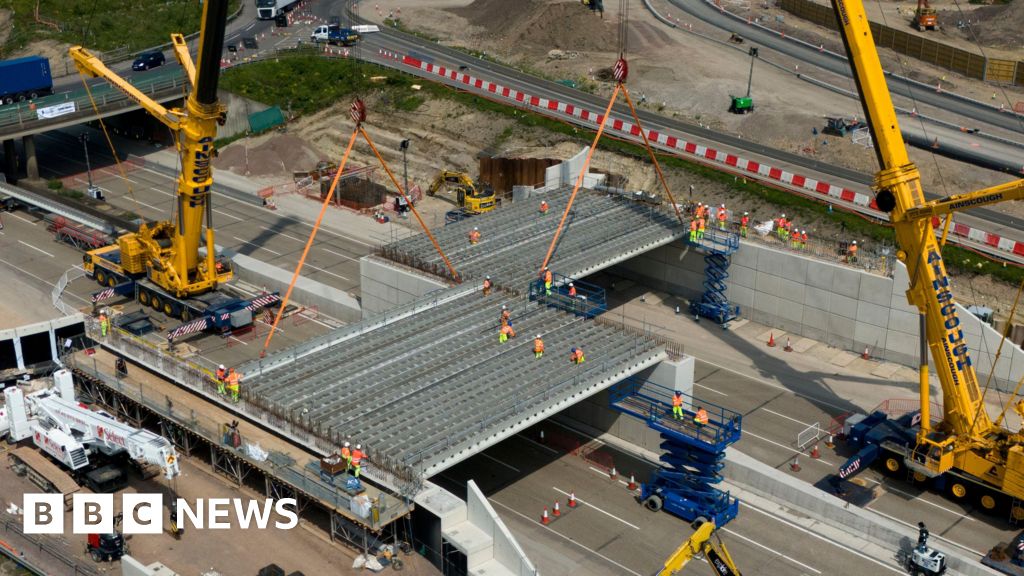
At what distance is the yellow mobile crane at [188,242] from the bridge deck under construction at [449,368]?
32.3 feet

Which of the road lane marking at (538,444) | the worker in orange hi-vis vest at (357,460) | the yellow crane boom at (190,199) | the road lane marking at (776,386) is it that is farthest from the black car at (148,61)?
the worker in orange hi-vis vest at (357,460)

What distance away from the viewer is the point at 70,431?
45.8 meters

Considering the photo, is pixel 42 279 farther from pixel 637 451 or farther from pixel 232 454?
pixel 637 451

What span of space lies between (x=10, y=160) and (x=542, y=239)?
42.3m

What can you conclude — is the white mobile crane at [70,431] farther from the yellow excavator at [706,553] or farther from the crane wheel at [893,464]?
the crane wheel at [893,464]

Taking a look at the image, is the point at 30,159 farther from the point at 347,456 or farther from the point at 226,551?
the point at 347,456

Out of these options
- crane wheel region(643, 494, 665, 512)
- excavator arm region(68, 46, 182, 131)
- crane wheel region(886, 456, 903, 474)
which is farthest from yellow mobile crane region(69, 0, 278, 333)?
crane wheel region(886, 456, 903, 474)

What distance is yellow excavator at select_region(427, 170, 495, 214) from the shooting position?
7425cm

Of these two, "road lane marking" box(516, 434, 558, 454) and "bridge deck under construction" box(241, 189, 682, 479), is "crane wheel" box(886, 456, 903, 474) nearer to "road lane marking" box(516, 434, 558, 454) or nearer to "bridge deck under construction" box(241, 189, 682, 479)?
"bridge deck under construction" box(241, 189, 682, 479)

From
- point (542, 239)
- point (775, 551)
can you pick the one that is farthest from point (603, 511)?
point (542, 239)

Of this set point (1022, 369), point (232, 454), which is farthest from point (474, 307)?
point (1022, 369)

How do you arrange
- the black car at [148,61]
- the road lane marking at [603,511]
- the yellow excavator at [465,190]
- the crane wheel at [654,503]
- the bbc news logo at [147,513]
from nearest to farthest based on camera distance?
the bbc news logo at [147,513], the road lane marking at [603,511], the crane wheel at [654,503], the yellow excavator at [465,190], the black car at [148,61]

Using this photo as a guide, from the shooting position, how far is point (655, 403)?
153 feet

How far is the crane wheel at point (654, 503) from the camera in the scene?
45531mm
